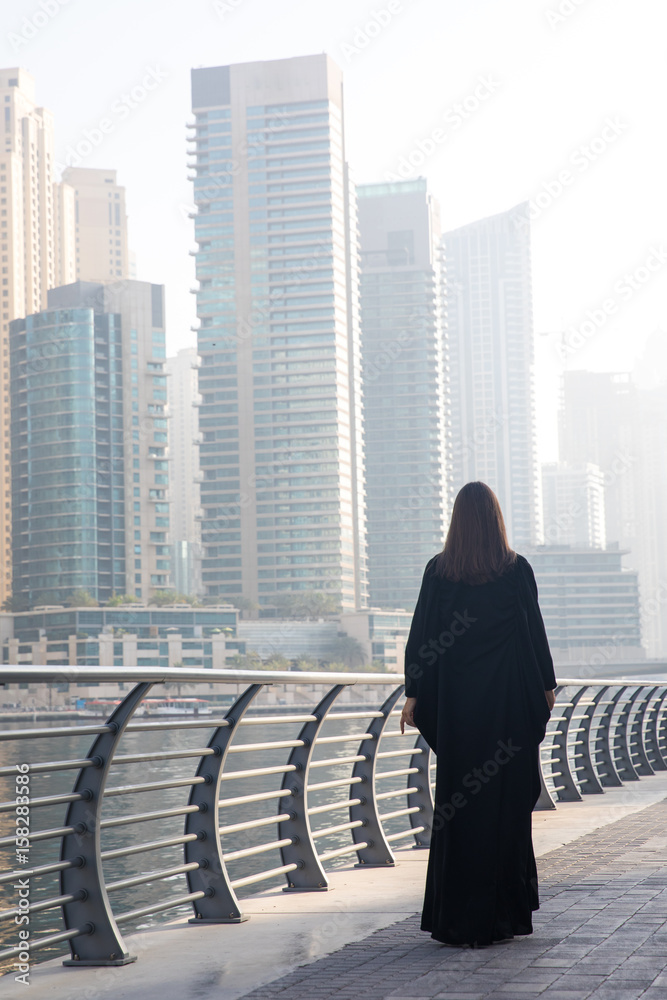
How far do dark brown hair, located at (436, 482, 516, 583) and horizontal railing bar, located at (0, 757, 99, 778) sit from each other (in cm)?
144

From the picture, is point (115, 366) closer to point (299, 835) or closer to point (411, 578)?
point (411, 578)

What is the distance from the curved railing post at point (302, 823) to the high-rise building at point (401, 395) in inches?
6110

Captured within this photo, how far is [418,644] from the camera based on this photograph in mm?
4387

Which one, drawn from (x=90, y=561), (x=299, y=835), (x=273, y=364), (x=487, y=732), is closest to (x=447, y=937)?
(x=487, y=732)

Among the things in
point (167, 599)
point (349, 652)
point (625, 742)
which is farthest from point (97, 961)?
point (349, 652)

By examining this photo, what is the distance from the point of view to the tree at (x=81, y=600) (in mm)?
119188

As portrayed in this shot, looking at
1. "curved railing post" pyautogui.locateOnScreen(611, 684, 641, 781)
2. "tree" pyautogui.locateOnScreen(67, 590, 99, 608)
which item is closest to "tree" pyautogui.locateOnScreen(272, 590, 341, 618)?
"tree" pyautogui.locateOnScreen(67, 590, 99, 608)

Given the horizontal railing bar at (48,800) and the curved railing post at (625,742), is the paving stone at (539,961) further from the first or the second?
the curved railing post at (625,742)

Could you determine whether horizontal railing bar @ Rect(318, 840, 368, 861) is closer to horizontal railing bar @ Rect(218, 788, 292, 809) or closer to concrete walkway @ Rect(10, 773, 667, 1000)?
concrete walkway @ Rect(10, 773, 667, 1000)

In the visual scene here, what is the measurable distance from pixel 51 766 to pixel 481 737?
151cm

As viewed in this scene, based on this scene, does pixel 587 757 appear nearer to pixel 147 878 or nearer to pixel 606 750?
pixel 606 750

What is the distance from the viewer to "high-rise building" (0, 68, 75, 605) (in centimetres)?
13925

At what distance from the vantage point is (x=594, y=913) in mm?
4520

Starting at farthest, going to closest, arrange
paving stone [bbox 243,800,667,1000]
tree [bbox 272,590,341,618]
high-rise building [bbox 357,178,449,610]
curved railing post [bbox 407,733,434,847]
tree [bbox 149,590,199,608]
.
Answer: high-rise building [bbox 357,178,449,610] → tree [bbox 272,590,341,618] → tree [bbox 149,590,199,608] → curved railing post [bbox 407,733,434,847] → paving stone [bbox 243,800,667,1000]
